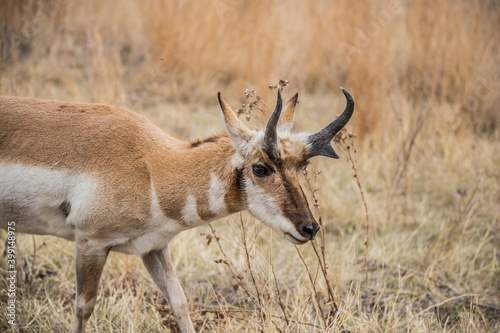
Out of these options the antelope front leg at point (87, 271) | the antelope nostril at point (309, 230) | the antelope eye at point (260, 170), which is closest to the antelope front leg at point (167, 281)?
the antelope front leg at point (87, 271)

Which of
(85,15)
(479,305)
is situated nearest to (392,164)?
(479,305)

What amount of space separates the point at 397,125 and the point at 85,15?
6148 mm

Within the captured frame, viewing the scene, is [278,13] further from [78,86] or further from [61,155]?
[61,155]

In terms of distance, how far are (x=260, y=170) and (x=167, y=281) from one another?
1021 millimetres

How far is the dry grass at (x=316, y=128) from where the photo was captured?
3639 mm

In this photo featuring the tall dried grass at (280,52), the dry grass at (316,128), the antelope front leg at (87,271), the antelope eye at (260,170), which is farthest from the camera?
the tall dried grass at (280,52)

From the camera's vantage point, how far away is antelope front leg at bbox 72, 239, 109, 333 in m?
2.91

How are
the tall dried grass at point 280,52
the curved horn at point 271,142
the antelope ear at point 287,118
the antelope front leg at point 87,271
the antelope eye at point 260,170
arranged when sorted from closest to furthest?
1. the curved horn at point 271,142
2. the antelope eye at point 260,170
3. the antelope front leg at point 87,271
4. the antelope ear at point 287,118
5. the tall dried grass at point 280,52

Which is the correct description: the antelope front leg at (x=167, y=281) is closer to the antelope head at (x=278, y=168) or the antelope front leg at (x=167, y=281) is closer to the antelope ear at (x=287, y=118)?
the antelope head at (x=278, y=168)

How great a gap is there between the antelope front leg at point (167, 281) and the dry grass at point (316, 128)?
19cm

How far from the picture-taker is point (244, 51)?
8.21m

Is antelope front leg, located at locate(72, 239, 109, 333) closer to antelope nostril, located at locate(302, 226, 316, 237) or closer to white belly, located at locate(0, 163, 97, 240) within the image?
white belly, located at locate(0, 163, 97, 240)

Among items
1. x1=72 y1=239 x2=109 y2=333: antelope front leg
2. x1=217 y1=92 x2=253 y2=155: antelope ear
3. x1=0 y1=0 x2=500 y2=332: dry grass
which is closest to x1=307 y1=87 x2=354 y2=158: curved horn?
x1=217 y1=92 x2=253 y2=155: antelope ear

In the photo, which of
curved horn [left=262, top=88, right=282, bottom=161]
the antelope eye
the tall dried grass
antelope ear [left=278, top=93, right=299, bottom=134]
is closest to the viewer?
curved horn [left=262, top=88, right=282, bottom=161]
